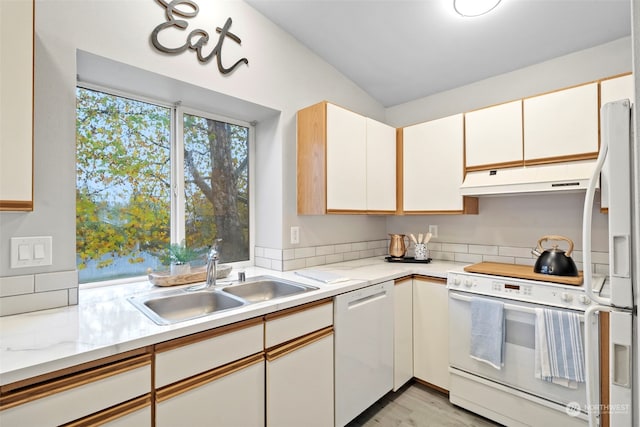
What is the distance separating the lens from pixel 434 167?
2471mm

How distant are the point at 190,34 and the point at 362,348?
83.2 inches

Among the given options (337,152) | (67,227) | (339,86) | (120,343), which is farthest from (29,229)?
(339,86)

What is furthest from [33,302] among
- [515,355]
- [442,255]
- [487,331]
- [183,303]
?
[442,255]

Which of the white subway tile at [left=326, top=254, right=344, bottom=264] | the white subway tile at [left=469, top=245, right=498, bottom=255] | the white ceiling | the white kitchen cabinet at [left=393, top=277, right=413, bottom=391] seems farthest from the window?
the white subway tile at [left=469, top=245, right=498, bottom=255]

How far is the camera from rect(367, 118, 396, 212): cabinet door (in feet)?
7.96

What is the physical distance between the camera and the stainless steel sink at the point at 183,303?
150 centimetres

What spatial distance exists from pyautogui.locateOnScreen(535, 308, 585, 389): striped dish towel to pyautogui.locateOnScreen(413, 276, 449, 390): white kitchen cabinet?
22.0 inches

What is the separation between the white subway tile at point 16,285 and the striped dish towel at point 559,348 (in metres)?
2.48

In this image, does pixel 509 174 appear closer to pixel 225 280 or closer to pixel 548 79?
pixel 548 79

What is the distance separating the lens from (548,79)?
86.7 inches

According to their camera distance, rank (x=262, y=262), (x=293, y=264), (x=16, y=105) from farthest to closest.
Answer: (x=262, y=262), (x=293, y=264), (x=16, y=105)

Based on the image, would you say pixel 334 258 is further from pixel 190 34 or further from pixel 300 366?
pixel 190 34

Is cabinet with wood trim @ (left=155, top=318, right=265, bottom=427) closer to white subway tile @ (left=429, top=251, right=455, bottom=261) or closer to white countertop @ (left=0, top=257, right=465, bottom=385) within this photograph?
white countertop @ (left=0, top=257, right=465, bottom=385)

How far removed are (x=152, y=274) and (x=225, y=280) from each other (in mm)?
413
